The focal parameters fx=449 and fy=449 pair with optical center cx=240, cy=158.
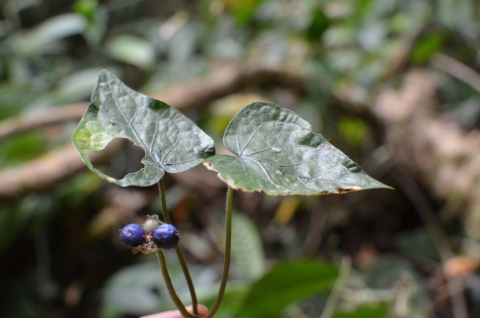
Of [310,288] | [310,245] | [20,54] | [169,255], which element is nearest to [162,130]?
[310,288]

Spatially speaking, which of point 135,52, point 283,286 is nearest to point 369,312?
point 283,286

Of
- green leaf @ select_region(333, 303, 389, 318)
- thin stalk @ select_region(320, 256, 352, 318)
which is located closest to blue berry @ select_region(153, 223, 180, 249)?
green leaf @ select_region(333, 303, 389, 318)

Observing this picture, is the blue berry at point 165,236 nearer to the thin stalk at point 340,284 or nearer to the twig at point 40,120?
the thin stalk at point 340,284

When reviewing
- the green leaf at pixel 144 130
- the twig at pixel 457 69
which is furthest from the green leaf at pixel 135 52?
the green leaf at pixel 144 130

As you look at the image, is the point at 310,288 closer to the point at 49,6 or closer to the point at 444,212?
the point at 444,212

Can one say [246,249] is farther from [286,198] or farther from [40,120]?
[40,120]

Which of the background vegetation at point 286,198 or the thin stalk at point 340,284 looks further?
the background vegetation at point 286,198
